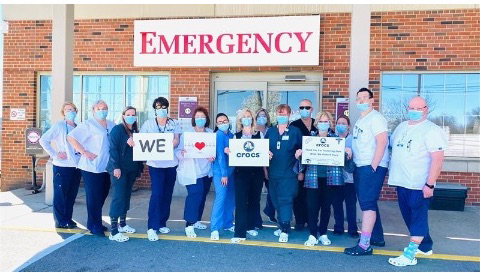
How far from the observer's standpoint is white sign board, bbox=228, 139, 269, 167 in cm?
502

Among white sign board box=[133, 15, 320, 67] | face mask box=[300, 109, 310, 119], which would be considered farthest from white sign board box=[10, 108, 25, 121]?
face mask box=[300, 109, 310, 119]

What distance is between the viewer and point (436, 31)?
8.05m

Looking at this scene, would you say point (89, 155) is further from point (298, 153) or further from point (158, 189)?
point (298, 153)

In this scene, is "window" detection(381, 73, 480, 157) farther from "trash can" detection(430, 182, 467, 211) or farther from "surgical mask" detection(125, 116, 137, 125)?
"surgical mask" detection(125, 116, 137, 125)

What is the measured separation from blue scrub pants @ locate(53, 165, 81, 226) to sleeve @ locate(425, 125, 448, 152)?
4.72 metres

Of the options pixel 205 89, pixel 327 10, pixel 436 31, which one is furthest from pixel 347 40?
pixel 205 89

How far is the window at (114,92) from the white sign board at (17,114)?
1.28ft

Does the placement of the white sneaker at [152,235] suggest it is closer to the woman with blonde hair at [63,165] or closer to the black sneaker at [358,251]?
the woman with blonde hair at [63,165]

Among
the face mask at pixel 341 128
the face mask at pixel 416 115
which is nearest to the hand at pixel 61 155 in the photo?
the face mask at pixel 341 128

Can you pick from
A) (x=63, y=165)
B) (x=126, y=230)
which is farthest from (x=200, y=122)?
(x=63, y=165)

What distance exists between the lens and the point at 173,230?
5707 millimetres

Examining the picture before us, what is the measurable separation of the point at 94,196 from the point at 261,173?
229 centimetres

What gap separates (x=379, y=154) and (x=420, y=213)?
0.81 metres

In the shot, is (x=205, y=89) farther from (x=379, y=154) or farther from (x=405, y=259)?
(x=405, y=259)
